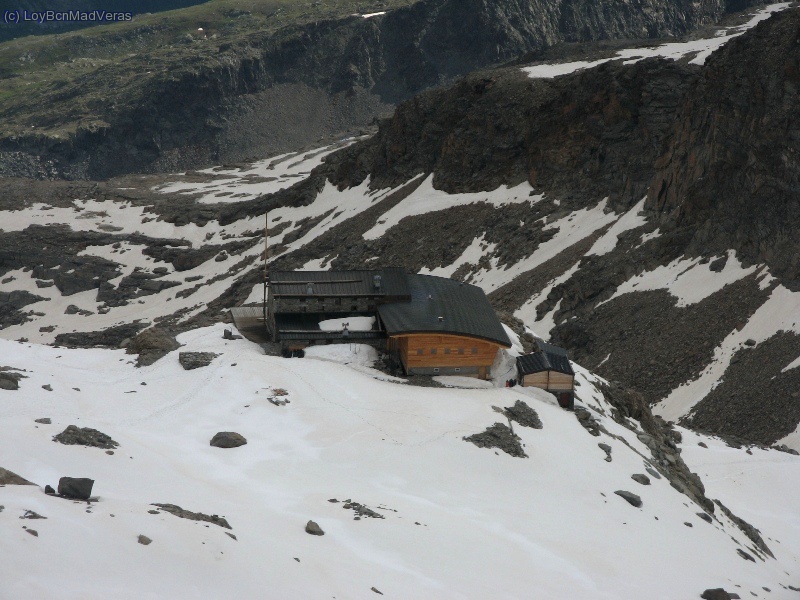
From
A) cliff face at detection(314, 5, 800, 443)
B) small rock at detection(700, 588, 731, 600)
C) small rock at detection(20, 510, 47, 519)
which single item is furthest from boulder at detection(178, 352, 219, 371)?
cliff face at detection(314, 5, 800, 443)

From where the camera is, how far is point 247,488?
1203 inches

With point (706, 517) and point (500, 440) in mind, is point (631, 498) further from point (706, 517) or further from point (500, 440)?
point (500, 440)

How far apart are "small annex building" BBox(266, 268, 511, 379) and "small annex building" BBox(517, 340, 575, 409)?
1709mm

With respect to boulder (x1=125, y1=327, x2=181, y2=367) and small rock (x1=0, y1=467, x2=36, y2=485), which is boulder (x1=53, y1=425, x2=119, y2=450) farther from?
boulder (x1=125, y1=327, x2=181, y2=367)

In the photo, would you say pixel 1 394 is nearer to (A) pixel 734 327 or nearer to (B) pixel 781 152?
(A) pixel 734 327

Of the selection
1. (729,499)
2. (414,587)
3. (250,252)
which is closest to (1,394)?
(414,587)

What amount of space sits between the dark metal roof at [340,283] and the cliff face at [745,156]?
1301 inches

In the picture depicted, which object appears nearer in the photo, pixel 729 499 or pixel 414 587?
pixel 414 587

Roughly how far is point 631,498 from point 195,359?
21.4m

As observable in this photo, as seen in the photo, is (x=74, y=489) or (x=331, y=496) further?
(x=331, y=496)

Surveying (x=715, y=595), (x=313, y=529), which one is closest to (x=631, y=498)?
(x=715, y=595)

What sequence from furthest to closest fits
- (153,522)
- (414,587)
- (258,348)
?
(258,348)
(414,587)
(153,522)

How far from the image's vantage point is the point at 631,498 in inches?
1444

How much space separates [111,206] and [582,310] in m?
81.8
